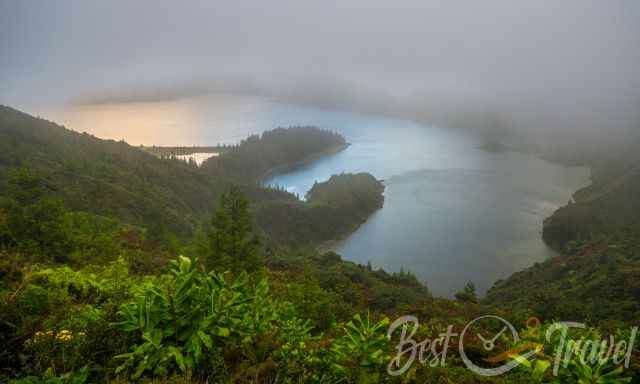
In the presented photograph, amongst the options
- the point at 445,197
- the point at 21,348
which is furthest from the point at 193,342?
the point at 445,197

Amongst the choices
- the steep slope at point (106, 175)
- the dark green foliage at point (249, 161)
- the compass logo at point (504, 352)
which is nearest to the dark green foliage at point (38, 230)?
the compass logo at point (504, 352)

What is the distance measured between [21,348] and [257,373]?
1793 mm

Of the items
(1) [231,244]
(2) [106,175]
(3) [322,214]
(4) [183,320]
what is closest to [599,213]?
(3) [322,214]

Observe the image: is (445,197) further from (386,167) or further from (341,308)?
(341,308)

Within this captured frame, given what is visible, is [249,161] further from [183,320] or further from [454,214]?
[183,320]

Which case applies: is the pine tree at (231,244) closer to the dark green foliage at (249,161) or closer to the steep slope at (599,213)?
the steep slope at (599,213)

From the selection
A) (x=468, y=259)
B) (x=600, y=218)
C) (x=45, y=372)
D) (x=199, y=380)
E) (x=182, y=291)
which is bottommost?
(x=468, y=259)

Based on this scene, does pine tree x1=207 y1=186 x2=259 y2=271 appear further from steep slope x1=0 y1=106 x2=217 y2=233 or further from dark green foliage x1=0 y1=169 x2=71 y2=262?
steep slope x1=0 y1=106 x2=217 y2=233

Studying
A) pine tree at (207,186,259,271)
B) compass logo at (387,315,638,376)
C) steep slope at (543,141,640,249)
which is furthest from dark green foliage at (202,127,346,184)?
compass logo at (387,315,638,376)

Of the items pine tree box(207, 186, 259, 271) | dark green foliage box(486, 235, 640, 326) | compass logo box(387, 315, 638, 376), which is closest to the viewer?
compass logo box(387, 315, 638, 376)

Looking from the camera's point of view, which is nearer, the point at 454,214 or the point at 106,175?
the point at 106,175

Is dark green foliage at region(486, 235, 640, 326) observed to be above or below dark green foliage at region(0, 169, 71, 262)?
below

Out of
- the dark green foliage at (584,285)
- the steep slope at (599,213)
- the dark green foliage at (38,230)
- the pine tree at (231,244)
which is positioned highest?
the dark green foliage at (38,230)

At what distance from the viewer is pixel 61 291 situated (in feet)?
13.0
